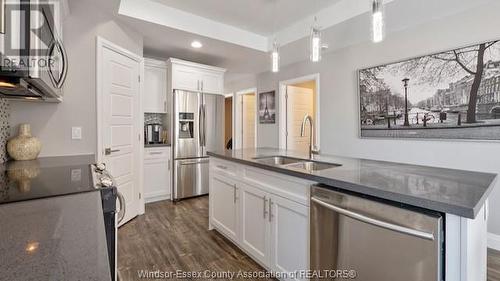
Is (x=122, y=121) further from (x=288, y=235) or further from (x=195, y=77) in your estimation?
(x=288, y=235)

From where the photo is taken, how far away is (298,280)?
162cm

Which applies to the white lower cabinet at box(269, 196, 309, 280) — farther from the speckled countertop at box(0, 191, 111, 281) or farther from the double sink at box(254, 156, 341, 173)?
the speckled countertop at box(0, 191, 111, 281)

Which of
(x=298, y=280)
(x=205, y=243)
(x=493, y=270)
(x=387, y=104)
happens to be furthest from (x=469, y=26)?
(x=205, y=243)

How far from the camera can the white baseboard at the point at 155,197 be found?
381 centimetres

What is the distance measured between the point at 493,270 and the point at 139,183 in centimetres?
379

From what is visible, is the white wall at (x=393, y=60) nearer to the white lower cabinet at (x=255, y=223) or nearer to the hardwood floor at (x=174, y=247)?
the white lower cabinet at (x=255, y=223)

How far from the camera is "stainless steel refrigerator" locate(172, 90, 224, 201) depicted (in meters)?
3.94

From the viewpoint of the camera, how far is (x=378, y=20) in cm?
162

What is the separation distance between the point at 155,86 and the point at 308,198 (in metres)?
3.37

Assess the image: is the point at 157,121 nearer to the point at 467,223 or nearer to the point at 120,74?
the point at 120,74

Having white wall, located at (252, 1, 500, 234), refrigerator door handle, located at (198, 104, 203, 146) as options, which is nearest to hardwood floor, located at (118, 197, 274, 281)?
refrigerator door handle, located at (198, 104, 203, 146)

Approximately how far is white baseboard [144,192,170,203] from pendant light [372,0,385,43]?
3616mm

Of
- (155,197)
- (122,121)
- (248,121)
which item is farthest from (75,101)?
(248,121)

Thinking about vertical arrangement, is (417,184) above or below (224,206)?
above
